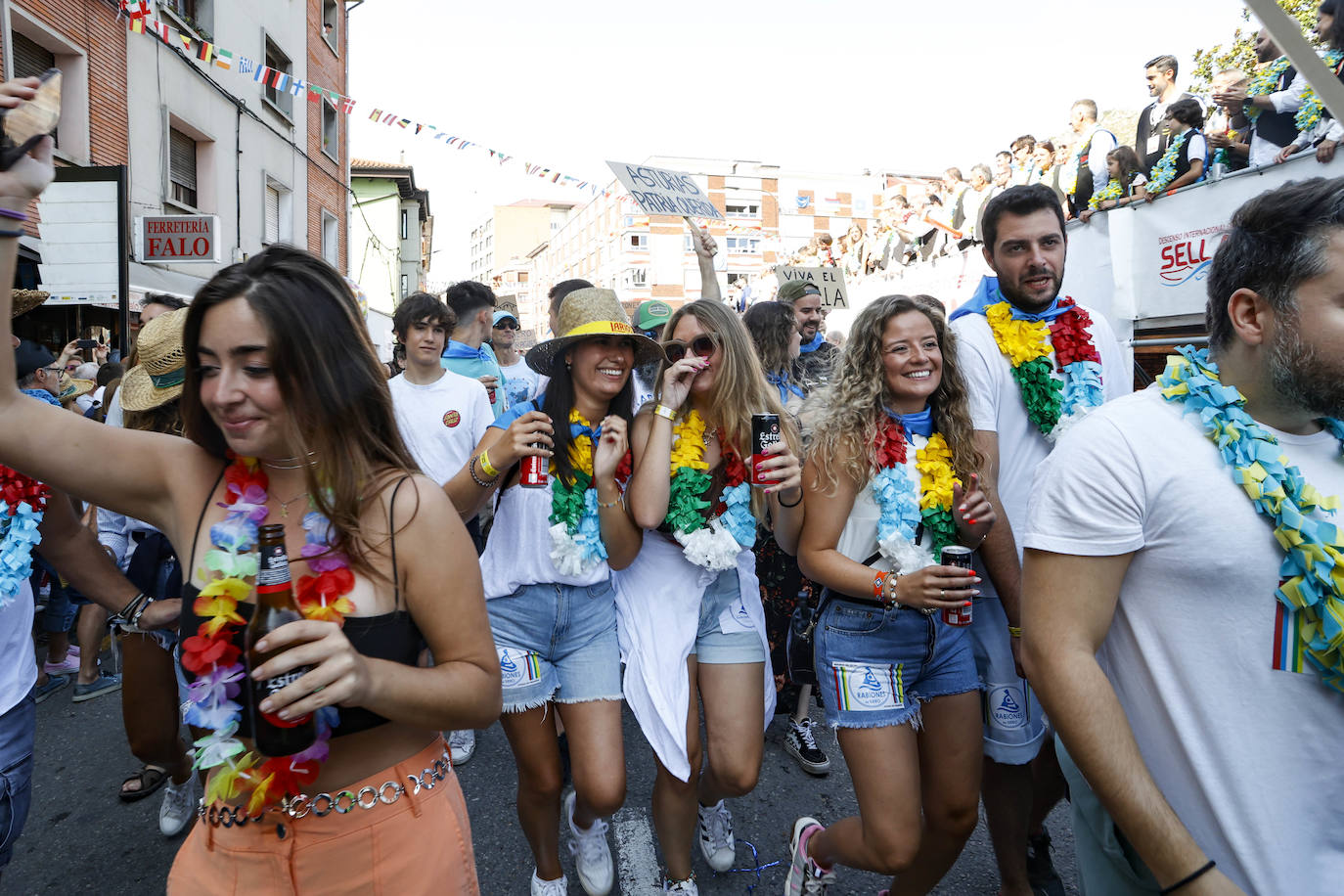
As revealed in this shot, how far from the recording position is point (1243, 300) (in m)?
1.58

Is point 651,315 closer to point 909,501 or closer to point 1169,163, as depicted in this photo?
point 909,501

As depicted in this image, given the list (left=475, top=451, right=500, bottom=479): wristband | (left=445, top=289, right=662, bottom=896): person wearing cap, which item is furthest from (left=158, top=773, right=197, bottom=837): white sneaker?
(left=475, top=451, right=500, bottom=479): wristband

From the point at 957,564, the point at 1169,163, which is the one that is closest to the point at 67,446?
the point at 957,564

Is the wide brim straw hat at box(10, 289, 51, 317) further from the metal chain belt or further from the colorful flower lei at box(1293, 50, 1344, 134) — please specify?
the colorful flower lei at box(1293, 50, 1344, 134)

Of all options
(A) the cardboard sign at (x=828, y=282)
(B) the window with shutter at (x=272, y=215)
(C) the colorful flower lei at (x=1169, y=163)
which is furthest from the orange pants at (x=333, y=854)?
Result: (B) the window with shutter at (x=272, y=215)

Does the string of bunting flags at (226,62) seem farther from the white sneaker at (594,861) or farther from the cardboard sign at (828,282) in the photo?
the white sneaker at (594,861)

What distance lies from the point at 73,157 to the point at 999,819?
12754 millimetres

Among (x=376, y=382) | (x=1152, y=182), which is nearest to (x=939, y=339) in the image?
(x=376, y=382)

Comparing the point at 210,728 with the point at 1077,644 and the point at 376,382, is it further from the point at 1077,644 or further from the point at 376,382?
the point at 1077,644

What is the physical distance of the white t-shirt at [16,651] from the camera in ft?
6.94

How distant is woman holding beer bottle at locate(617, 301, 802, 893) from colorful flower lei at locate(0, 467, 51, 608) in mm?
1844

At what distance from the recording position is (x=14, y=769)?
6.89 feet

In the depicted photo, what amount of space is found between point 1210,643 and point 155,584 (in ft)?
11.0

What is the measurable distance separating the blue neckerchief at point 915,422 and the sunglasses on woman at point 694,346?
0.72m
